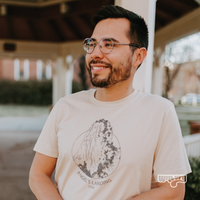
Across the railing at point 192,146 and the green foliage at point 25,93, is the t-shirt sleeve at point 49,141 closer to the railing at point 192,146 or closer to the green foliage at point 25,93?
the railing at point 192,146

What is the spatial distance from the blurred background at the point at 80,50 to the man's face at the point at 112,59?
59 centimetres

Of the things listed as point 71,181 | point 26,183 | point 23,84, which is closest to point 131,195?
point 71,181

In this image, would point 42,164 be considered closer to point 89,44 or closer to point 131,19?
point 89,44

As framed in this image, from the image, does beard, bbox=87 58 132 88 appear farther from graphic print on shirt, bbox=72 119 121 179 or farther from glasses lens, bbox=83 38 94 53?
graphic print on shirt, bbox=72 119 121 179

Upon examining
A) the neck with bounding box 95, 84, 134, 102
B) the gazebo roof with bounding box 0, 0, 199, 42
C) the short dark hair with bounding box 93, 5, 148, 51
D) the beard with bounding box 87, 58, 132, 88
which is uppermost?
the gazebo roof with bounding box 0, 0, 199, 42

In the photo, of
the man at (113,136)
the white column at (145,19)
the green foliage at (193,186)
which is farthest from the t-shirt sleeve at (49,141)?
the green foliage at (193,186)

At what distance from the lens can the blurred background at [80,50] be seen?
104 inches

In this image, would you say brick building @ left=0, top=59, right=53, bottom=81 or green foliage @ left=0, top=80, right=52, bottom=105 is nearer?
green foliage @ left=0, top=80, right=52, bottom=105

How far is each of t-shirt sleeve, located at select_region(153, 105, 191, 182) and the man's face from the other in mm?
329

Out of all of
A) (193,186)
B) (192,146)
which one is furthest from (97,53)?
(192,146)

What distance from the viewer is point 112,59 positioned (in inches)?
42.2

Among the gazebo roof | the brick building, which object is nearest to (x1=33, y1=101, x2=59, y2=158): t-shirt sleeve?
the gazebo roof

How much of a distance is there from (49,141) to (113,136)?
378mm

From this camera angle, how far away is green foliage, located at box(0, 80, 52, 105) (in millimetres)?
15492
